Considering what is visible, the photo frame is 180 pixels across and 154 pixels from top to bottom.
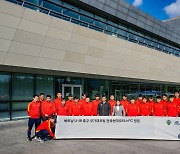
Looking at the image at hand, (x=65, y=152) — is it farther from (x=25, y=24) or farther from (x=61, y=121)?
(x=25, y=24)

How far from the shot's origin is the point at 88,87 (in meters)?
19.9

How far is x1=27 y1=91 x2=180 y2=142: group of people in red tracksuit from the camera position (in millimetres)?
9133

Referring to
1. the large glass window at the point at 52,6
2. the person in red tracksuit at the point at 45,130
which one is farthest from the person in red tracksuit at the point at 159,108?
the large glass window at the point at 52,6

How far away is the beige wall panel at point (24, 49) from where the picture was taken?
39.8ft

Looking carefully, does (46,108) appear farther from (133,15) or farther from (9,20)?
(133,15)

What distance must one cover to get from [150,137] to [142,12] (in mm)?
16050

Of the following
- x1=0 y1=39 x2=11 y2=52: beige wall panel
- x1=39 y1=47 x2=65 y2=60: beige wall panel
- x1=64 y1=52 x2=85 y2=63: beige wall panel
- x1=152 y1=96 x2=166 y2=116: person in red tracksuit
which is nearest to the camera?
x1=152 y1=96 x2=166 y2=116: person in red tracksuit

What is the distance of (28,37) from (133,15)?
39.5 ft

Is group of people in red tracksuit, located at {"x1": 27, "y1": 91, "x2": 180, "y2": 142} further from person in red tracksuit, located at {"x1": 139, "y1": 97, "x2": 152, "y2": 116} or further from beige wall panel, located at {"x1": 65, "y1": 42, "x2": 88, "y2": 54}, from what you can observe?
beige wall panel, located at {"x1": 65, "y1": 42, "x2": 88, "y2": 54}

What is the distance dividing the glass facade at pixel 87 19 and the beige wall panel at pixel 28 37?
4.55 feet

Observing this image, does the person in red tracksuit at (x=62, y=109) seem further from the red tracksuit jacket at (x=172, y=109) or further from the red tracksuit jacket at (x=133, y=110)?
the red tracksuit jacket at (x=172, y=109)

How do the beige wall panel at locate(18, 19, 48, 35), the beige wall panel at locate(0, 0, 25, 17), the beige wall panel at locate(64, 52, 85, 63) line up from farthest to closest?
1. the beige wall panel at locate(64, 52, 85, 63)
2. the beige wall panel at locate(18, 19, 48, 35)
3. the beige wall panel at locate(0, 0, 25, 17)

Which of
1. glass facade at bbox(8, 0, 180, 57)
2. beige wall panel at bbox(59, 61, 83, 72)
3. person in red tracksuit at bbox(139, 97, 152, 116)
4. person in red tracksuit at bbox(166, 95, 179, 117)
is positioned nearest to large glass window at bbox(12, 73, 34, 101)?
beige wall panel at bbox(59, 61, 83, 72)

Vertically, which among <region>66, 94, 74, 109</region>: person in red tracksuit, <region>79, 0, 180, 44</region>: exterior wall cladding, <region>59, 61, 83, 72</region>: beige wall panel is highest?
<region>79, 0, 180, 44</region>: exterior wall cladding
